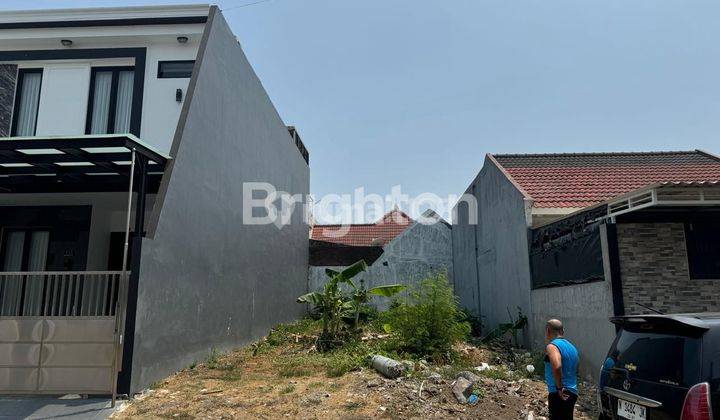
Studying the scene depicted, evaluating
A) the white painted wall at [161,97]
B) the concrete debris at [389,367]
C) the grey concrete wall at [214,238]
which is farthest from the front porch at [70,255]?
the concrete debris at [389,367]

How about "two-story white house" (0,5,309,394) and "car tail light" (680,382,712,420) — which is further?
"two-story white house" (0,5,309,394)

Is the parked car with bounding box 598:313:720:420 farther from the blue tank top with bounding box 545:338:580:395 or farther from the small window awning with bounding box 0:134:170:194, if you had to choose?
the small window awning with bounding box 0:134:170:194

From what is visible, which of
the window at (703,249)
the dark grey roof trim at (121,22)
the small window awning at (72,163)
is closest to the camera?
the small window awning at (72,163)

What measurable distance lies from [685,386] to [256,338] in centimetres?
1164

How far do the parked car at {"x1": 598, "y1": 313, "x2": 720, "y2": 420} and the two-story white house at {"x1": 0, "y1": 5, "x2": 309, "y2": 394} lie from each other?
6475mm

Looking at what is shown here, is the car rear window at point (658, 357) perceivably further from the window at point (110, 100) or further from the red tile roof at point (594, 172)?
the window at point (110, 100)

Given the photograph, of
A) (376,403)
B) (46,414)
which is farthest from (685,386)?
(46,414)

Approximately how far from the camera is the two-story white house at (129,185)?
774cm

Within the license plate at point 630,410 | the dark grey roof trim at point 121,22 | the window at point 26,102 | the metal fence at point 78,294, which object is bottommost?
the license plate at point 630,410

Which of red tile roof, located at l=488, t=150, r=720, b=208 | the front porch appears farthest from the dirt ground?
red tile roof, located at l=488, t=150, r=720, b=208

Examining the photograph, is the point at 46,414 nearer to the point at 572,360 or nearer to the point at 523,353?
the point at 572,360

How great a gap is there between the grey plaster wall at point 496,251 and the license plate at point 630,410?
7.85 m

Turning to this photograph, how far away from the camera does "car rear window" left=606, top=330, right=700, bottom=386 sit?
12.9ft

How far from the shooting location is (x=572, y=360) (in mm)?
5555
